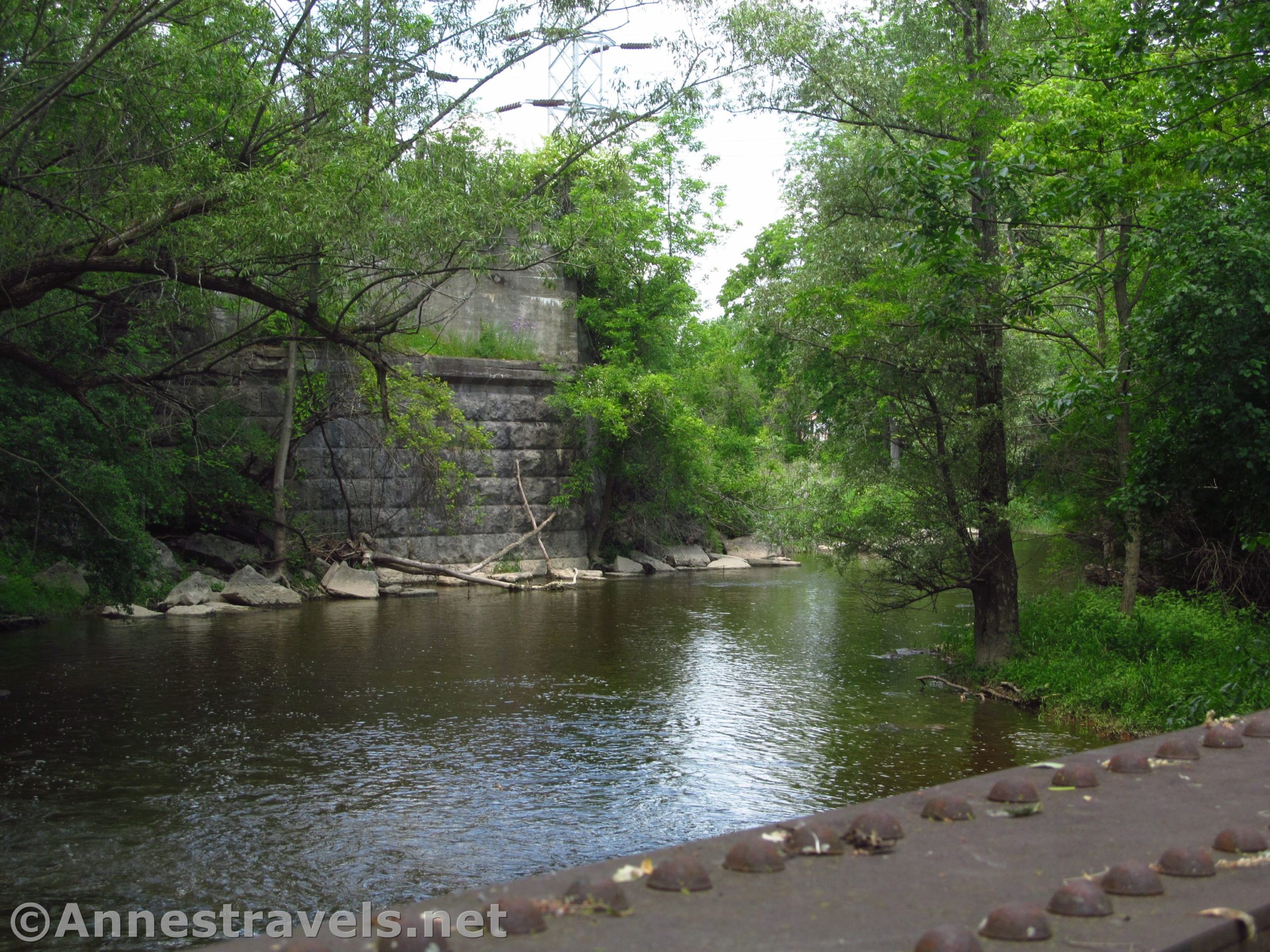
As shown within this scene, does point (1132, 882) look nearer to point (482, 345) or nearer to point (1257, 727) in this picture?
point (1257, 727)

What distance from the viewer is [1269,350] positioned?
783 cm

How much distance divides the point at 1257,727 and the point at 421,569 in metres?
19.5

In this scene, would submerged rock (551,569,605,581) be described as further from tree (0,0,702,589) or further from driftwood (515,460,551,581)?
tree (0,0,702,589)

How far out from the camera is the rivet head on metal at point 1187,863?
6.43 feet

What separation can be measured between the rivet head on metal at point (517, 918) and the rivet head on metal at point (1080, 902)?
867mm

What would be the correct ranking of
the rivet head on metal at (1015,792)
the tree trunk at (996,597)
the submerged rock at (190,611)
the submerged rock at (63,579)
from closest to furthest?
the rivet head on metal at (1015,792), the tree trunk at (996,597), the submerged rock at (63,579), the submerged rock at (190,611)

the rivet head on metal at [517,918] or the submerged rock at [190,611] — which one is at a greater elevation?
the rivet head on metal at [517,918]

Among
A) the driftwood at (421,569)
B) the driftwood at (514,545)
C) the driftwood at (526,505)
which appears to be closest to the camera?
the driftwood at (421,569)

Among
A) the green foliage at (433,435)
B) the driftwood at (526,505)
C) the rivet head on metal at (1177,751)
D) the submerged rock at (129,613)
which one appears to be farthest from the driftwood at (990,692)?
the driftwood at (526,505)

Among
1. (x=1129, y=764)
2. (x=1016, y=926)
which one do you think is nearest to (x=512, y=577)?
(x=1129, y=764)

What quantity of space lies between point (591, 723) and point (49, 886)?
511 centimetres

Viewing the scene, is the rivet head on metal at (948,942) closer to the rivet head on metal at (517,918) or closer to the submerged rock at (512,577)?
the rivet head on metal at (517,918)

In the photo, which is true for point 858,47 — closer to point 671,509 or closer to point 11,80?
point 11,80

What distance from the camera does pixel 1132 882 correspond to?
6.22 feet
